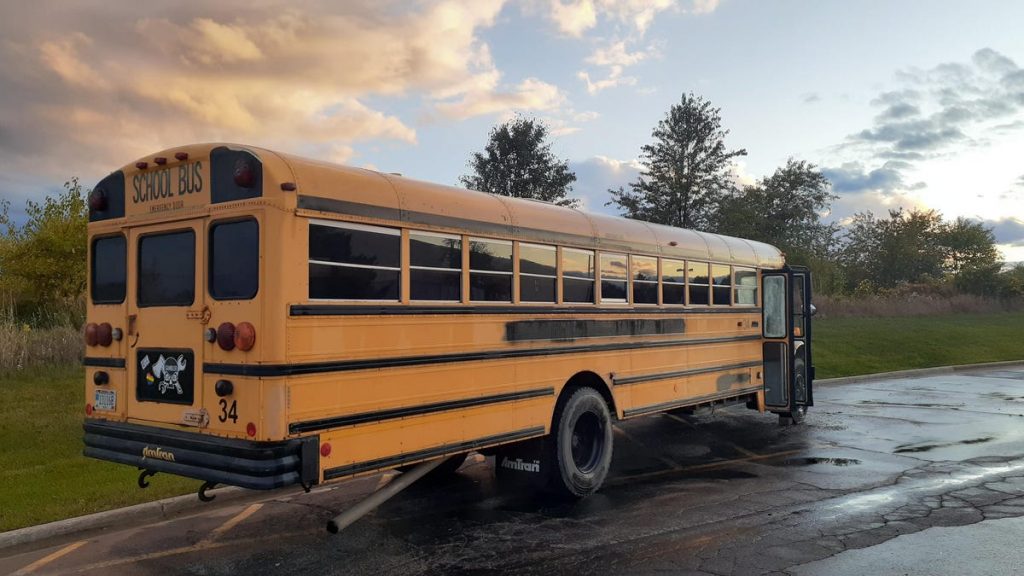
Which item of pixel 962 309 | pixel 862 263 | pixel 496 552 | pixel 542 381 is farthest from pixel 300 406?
pixel 862 263

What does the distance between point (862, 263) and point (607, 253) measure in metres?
53.9

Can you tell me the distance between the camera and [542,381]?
6660 mm

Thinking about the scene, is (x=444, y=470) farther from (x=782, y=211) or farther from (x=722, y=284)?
(x=782, y=211)

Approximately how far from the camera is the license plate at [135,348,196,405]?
5090mm

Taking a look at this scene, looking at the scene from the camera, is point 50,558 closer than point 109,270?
Yes

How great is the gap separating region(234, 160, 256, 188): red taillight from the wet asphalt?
8.53 feet

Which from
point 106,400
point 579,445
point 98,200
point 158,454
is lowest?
point 579,445

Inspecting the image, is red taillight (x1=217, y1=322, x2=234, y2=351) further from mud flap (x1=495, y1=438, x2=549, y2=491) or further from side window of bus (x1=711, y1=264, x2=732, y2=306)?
side window of bus (x1=711, y1=264, x2=732, y2=306)

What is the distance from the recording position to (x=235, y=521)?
6.46 metres

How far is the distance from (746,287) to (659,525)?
496cm

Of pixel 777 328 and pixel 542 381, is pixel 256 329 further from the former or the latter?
pixel 777 328

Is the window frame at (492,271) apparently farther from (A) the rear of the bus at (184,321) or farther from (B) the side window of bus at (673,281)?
(B) the side window of bus at (673,281)

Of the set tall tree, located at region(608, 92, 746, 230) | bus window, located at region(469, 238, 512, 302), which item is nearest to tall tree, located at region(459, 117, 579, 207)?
tall tree, located at region(608, 92, 746, 230)

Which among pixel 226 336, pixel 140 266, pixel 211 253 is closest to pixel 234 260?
pixel 211 253
